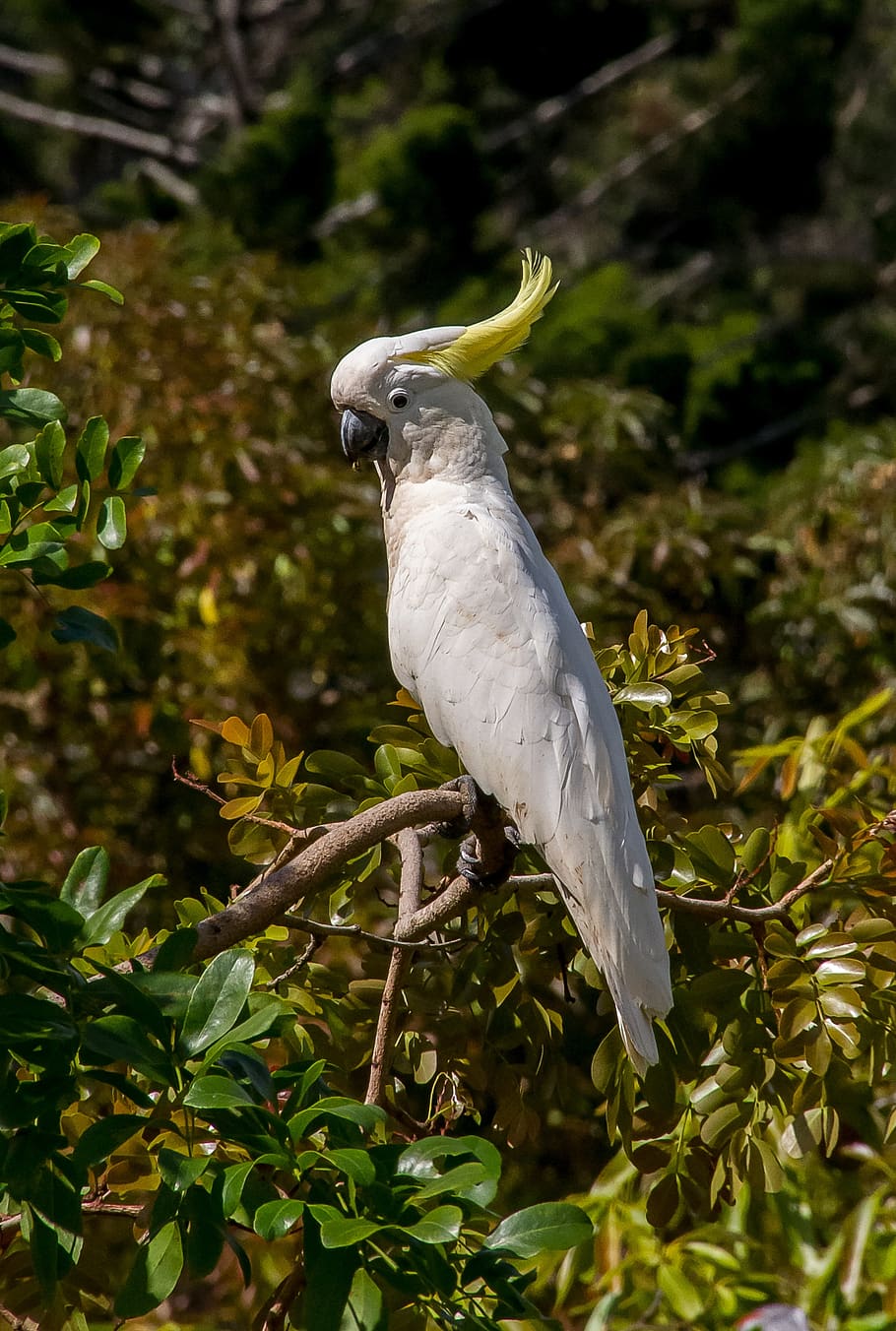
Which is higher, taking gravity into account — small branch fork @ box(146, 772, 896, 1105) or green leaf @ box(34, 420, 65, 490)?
green leaf @ box(34, 420, 65, 490)

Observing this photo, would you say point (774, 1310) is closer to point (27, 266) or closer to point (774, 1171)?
point (774, 1171)

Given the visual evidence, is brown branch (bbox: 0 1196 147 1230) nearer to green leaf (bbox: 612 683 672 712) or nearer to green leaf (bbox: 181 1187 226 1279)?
green leaf (bbox: 181 1187 226 1279)

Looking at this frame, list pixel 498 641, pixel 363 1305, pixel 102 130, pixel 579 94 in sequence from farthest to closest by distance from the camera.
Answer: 1. pixel 579 94
2. pixel 102 130
3. pixel 498 641
4. pixel 363 1305

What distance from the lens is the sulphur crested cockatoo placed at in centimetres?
139

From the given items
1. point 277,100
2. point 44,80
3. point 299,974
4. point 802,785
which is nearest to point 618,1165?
point 802,785

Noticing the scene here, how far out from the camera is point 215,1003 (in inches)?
38.6

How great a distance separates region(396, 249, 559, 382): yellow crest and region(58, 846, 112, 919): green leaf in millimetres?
891

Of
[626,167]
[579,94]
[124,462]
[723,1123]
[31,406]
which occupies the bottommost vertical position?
[626,167]

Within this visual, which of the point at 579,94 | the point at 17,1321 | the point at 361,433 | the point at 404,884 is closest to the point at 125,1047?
the point at 17,1321

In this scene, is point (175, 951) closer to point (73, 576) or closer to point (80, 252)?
point (73, 576)

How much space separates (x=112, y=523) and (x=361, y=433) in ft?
2.17

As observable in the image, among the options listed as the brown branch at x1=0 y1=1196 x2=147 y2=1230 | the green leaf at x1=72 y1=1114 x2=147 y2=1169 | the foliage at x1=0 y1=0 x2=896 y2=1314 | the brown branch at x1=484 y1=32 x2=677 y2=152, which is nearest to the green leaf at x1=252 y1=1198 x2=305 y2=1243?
the foliage at x1=0 y1=0 x2=896 y2=1314

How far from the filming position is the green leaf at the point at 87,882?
116cm

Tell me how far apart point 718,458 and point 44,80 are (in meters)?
5.16
